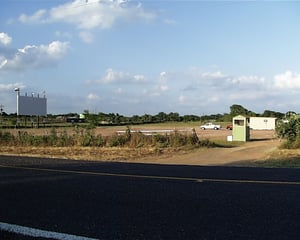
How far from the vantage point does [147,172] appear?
1202 centimetres

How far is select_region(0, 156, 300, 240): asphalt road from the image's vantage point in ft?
19.4

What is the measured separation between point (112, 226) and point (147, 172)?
5843mm

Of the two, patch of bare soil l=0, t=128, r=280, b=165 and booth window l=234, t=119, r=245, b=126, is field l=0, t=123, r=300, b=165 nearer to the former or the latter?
patch of bare soil l=0, t=128, r=280, b=165

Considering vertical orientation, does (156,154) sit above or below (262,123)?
below

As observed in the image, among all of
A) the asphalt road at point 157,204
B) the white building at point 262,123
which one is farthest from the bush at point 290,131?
the white building at point 262,123

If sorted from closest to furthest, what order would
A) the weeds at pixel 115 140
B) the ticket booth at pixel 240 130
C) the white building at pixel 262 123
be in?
the weeds at pixel 115 140
the ticket booth at pixel 240 130
the white building at pixel 262 123

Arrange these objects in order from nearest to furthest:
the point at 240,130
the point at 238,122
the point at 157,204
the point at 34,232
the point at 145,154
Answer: the point at 34,232, the point at 157,204, the point at 145,154, the point at 240,130, the point at 238,122

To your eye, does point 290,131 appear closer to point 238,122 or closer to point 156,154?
point 156,154

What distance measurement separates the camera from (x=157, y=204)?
297 inches

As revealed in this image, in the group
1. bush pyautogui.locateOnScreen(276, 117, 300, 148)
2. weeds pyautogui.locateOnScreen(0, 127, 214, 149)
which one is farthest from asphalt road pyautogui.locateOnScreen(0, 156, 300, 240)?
weeds pyautogui.locateOnScreen(0, 127, 214, 149)

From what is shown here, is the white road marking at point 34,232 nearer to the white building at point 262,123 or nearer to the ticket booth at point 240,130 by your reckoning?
the ticket booth at point 240,130

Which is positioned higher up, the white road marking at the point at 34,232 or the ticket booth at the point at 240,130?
the ticket booth at the point at 240,130

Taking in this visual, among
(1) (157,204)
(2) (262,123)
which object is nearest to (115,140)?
(1) (157,204)

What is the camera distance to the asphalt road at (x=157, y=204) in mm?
5926
